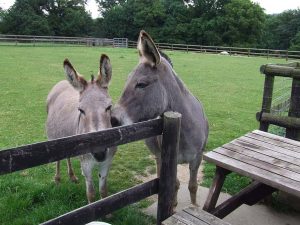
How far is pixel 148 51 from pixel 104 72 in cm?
56

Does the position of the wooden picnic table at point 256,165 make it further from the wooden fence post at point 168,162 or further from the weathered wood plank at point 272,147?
the wooden fence post at point 168,162

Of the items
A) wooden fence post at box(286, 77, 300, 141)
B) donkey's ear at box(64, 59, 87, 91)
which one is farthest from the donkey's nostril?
wooden fence post at box(286, 77, 300, 141)

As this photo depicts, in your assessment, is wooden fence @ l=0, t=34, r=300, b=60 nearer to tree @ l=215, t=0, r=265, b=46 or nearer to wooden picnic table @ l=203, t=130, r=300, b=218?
tree @ l=215, t=0, r=265, b=46

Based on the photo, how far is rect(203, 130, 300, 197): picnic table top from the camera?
2.70 m

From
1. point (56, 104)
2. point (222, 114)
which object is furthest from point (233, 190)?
point (222, 114)

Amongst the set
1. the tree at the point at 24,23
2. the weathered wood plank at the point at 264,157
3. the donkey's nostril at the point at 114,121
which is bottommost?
the weathered wood plank at the point at 264,157

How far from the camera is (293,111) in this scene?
4.25 m

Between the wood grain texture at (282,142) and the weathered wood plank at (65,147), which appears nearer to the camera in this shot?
the weathered wood plank at (65,147)

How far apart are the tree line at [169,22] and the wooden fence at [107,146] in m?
50.0

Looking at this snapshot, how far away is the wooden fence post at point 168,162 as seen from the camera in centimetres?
263

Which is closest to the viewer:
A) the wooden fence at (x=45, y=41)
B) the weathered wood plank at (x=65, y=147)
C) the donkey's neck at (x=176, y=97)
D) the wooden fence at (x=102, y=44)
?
the weathered wood plank at (x=65, y=147)

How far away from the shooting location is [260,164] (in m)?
2.97

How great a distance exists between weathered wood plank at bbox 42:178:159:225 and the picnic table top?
79 centimetres

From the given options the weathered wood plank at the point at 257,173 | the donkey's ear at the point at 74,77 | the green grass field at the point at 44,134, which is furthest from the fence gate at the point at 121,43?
the weathered wood plank at the point at 257,173
